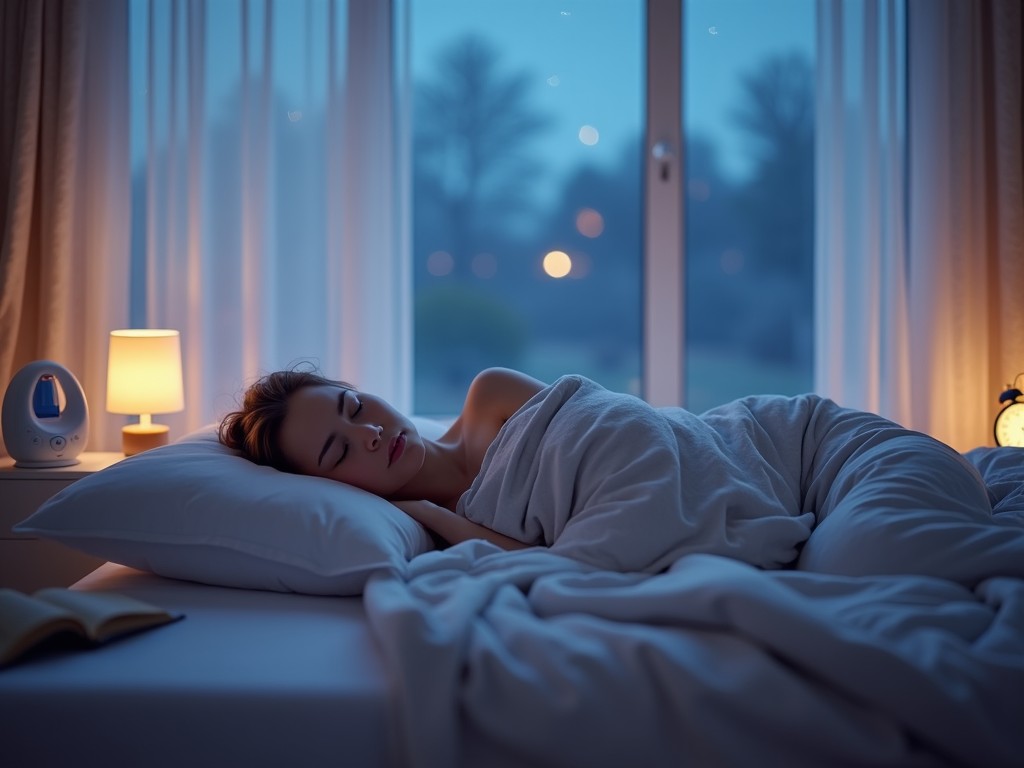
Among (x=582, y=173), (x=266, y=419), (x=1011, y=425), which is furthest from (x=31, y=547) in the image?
(x=1011, y=425)

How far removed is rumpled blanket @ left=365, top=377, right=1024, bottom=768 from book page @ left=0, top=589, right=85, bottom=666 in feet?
1.38

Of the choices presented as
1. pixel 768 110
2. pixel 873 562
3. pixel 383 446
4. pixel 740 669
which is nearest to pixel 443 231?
pixel 768 110

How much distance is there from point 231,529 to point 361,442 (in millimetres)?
377

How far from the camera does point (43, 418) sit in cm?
289

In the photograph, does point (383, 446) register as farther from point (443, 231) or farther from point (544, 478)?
point (443, 231)

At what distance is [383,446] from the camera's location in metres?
2.02

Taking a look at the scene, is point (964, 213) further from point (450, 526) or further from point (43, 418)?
point (43, 418)

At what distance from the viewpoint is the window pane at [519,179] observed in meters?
3.91

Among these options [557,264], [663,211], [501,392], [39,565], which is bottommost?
[39,565]

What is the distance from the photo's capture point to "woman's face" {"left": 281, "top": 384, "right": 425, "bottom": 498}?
2.02m

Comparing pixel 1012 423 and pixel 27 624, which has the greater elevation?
pixel 1012 423

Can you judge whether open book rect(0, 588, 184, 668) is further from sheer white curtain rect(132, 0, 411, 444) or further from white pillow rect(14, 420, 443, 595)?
sheer white curtain rect(132, 0, 411, 444)

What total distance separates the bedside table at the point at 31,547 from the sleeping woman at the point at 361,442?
85 cm

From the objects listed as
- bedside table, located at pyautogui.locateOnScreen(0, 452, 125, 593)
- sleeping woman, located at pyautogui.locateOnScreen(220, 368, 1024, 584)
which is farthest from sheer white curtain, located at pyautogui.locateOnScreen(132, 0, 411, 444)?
sleeping woman, located at pyautogui.locateOnScreen(220, 368, 1024, 584)
